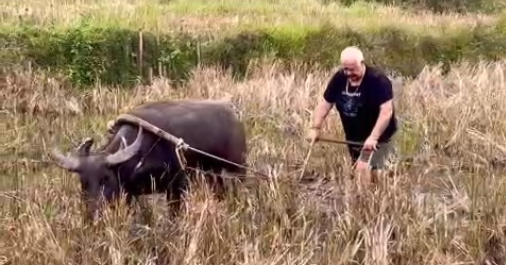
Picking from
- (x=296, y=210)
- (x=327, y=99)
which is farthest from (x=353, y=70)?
(x=296, y=210)

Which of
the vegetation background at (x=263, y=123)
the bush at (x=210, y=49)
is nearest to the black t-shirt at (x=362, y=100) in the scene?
the vegetation background at (x=263, y=123)

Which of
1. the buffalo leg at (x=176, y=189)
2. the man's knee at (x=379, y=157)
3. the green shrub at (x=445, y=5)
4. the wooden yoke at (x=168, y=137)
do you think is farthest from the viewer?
the green shrub at (x=445, y=5)

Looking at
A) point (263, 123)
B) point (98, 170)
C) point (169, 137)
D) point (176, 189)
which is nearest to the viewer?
point (98, 170)

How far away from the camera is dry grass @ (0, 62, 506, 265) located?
5031mm

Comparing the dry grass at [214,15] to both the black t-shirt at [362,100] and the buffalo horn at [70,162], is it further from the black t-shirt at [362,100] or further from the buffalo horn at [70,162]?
the buffalo horn at [70,162]

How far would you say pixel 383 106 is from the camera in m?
6.08

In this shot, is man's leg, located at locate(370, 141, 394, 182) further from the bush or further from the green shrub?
the green shrub

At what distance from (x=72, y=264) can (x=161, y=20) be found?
8.27 meters

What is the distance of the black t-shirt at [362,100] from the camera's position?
6.11 metres

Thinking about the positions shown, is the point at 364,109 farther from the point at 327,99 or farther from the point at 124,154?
the point at 124,154

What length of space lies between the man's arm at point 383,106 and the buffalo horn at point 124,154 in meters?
1.69

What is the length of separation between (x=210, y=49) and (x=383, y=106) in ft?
21.7

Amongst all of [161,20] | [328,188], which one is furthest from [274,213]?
[161,20]

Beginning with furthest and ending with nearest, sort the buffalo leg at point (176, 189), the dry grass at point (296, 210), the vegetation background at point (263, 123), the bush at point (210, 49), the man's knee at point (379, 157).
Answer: the bush at point (210, 49) → the man's knee at point (379, 157) → the buffalo leg at point (176, 189) → the vegetation background at point (263, 123) → the dry grass at point (296, 210)
